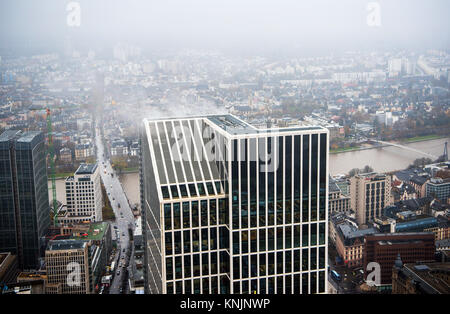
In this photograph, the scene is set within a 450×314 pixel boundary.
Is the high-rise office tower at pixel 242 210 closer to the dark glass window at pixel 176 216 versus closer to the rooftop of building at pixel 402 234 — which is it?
the dark glass window at pixel 176 216

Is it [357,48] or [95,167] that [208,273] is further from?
[357,48]

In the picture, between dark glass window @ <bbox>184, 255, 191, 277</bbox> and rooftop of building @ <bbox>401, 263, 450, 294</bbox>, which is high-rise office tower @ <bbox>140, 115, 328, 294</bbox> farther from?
rooftop of building @ <bbox>401, 263, 450, 294</bbox>

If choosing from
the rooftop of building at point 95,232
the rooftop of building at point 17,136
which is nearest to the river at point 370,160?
the rooftop of building at point 95,232

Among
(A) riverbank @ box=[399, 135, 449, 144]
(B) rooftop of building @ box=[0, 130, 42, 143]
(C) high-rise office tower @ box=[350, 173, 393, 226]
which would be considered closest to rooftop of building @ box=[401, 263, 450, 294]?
(C) high-rise office tower @ box=[350, 173, 393, 226]

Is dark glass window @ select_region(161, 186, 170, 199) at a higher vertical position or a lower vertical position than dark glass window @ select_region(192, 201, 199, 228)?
higher

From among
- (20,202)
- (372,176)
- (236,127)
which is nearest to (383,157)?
(372,176)
